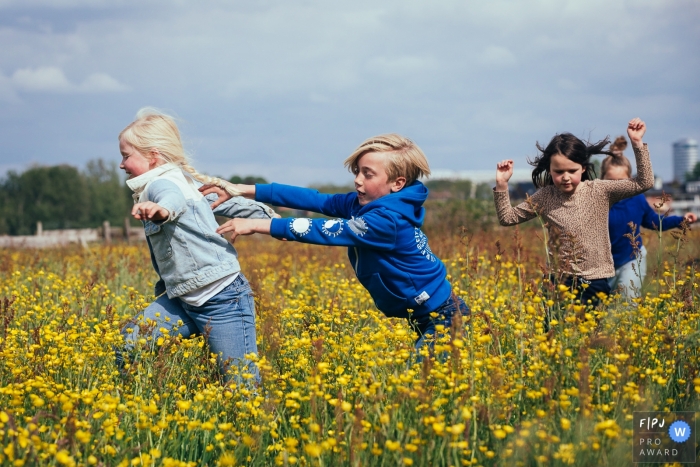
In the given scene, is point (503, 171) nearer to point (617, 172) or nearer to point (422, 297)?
point (422, 297)

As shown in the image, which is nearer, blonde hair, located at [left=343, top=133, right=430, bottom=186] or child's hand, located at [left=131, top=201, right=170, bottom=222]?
child's hand, located at [left=131, top=201, right=170, bottom=222]

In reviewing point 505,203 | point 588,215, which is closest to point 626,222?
point 588,215

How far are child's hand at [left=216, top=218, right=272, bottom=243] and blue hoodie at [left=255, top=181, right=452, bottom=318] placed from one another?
5cm

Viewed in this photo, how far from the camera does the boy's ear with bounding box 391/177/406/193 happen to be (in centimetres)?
401

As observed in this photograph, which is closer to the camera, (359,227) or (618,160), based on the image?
(359,227)

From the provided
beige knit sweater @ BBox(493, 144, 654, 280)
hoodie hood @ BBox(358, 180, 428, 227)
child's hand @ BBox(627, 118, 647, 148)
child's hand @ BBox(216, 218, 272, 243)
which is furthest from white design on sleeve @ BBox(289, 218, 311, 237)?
child's hand @ BBox(627, 118, 647, 148)

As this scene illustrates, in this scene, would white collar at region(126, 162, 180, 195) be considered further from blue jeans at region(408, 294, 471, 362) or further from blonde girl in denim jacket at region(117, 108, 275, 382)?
blue jeans at region(408, 294, 471, 362)

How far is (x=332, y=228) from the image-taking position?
365 centimetres

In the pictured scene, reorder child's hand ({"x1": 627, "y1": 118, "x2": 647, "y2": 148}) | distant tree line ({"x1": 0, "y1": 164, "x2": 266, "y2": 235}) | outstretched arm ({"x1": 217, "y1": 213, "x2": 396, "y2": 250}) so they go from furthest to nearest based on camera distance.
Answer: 1. distant tree line ({"x1": 0, "y1": 164, "x2": 266, "y2": 235})
2. child's hand ({"x1": 627, "y1": 118, "x2": 647, "y2": 148})
3. outstretched arm ({"x1": 217, "y1": 213, "x2": 396, "y2": 250})

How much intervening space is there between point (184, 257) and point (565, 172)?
285 centimetres

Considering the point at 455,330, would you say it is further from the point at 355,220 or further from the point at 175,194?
the point at 175,194

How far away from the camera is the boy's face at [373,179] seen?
3.94m
